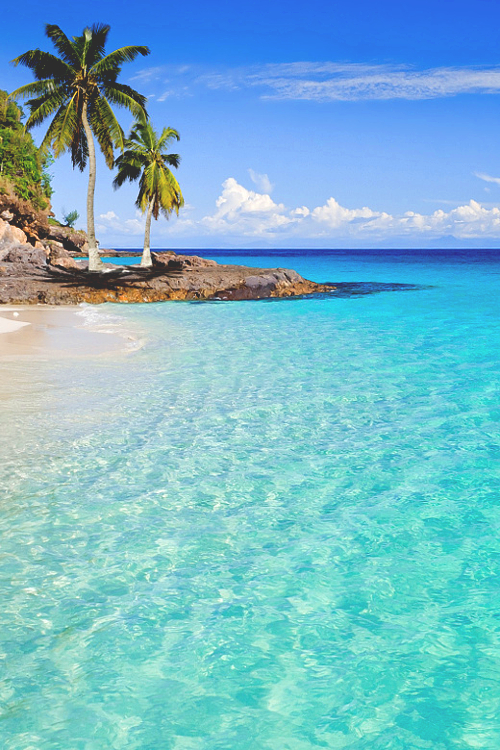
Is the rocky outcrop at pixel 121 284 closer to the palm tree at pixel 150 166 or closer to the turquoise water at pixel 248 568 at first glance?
the palm tree at pixel 150 166

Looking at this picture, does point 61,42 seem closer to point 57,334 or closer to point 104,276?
point 104,276

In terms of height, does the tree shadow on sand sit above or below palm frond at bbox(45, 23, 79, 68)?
below

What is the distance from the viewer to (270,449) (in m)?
6.81

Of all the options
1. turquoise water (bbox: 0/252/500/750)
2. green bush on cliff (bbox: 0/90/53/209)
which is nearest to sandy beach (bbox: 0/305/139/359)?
turquoise water (bbox: 0/252/500/750)

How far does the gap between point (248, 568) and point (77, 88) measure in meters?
29.2

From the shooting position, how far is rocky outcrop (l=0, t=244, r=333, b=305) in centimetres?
2314

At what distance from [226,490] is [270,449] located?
4.13ft

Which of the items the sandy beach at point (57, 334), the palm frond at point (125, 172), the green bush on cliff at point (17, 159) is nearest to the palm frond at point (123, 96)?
the palm frond at point (125, 172)

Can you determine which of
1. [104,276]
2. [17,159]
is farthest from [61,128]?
[17,159]

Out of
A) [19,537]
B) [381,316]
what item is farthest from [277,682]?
[381,316]

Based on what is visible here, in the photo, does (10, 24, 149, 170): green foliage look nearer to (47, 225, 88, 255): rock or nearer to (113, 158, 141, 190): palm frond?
(113, 158, 141, 190): palm frond

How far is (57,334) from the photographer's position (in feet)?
48.3

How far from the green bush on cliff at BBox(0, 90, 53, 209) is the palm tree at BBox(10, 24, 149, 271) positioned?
944cm

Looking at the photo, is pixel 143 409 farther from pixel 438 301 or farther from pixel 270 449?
pixel 438 301
